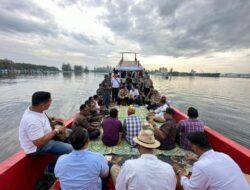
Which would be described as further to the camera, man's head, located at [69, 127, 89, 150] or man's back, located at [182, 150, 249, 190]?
man's head, located at [69, 127, 89, 150]

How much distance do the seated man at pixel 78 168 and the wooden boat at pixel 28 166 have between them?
0.99 m

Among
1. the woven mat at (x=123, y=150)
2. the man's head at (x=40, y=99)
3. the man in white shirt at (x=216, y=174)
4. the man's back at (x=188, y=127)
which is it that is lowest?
the woven mat at (x=123, y=150)

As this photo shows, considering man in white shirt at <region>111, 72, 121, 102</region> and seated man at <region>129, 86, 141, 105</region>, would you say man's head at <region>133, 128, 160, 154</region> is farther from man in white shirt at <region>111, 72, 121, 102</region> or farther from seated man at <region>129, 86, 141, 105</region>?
man in white shirt at <region>111, 72, 121, 102</region>

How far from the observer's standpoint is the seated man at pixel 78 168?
1.67 metres

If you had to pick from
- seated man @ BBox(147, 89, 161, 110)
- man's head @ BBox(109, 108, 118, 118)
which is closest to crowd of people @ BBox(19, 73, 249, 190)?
man's head @ BBox(109, 108, 118, 118)

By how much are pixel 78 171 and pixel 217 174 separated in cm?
140

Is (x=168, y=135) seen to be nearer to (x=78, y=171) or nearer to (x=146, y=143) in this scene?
(x=146, y=143)

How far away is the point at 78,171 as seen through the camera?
1.67 metres

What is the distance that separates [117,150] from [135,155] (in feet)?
1.49

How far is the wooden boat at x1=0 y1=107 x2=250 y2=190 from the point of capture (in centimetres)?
216

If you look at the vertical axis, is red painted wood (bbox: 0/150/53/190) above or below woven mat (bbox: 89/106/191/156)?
above

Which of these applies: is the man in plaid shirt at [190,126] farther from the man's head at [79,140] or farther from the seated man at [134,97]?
the seated man at [134,97]

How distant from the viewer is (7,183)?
6.95ft

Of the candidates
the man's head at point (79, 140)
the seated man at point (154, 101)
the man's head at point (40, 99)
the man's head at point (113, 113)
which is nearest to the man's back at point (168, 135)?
the man's head at point (113, 113)
